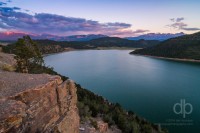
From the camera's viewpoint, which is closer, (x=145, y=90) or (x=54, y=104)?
(x=54, y=104)

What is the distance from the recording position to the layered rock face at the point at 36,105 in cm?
1089

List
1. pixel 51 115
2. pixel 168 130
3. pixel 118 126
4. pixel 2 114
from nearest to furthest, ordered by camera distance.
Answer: pixel 2 114 < pixel 51 115 < pixel 118 126 < pixel 168 130

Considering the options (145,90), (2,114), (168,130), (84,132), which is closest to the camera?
(2,114)

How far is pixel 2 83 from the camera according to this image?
14781 millimetres

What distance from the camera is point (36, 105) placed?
1271 centimetres

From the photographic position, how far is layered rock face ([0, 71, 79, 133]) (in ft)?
35.7

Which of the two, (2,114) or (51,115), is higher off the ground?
(2,114)

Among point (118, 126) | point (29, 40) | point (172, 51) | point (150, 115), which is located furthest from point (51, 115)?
point (172, 51)

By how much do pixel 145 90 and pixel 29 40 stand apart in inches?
1475

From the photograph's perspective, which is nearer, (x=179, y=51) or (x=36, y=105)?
(x=36, y=105)

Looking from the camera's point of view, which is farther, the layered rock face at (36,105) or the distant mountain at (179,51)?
the distant mountain at (179,51)

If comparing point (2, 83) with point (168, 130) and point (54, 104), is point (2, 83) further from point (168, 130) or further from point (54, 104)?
point (168, 130)

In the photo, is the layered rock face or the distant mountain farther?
the distant mountain

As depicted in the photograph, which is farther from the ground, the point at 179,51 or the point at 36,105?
the point at 36,105
